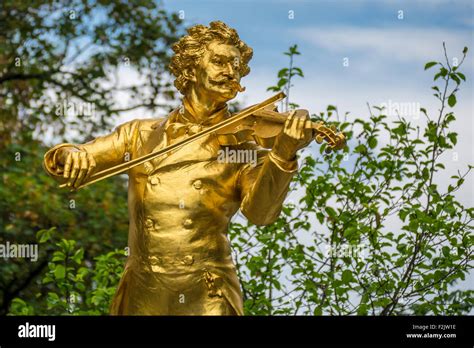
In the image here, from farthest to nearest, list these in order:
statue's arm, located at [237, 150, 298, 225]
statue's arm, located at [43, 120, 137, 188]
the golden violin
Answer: statue's arm, located at [43, 120, 137, 188], the golden violin, statue's arm, located at [237, 150, 298, 225]

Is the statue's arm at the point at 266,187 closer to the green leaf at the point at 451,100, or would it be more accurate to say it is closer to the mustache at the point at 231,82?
the mustache at the point at 231,82

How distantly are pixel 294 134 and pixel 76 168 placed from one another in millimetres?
963

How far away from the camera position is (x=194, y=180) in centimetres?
612

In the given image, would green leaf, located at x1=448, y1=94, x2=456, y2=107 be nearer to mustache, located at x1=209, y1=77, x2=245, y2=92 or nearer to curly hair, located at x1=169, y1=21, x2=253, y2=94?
curly hair, located at x1=169, y1=21, x2=253, y2=94

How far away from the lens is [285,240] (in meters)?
8.59

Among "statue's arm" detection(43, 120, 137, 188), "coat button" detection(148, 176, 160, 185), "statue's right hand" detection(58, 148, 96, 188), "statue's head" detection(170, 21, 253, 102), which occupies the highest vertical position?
"statue's head" detection(170, 21, 253, 102)

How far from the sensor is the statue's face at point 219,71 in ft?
20.4

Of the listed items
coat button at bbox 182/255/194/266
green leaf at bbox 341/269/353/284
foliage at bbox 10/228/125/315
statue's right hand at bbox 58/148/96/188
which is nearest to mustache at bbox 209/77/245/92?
statue's right hand at bbox 58/148/96/188

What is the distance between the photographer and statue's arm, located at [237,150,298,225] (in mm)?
5809

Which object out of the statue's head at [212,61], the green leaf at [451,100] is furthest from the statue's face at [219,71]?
the green leaf at [451,100]

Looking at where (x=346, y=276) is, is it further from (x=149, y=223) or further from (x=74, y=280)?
(x=149, y=223)

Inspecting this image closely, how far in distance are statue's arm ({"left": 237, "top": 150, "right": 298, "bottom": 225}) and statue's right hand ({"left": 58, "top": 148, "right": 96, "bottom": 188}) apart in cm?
66

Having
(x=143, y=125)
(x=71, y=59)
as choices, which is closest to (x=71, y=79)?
(x=71, y=59)
